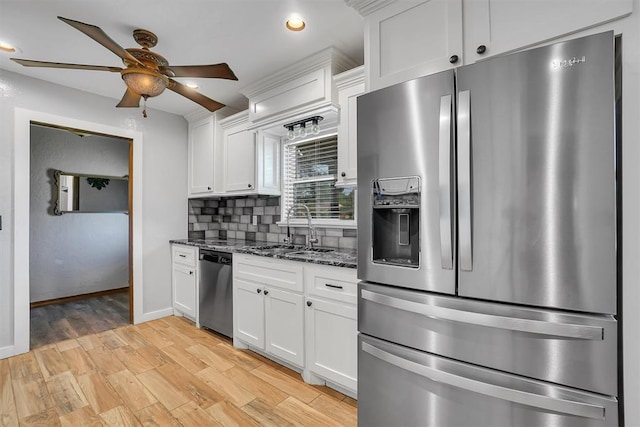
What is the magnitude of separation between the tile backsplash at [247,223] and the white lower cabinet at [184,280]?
1.46 feet

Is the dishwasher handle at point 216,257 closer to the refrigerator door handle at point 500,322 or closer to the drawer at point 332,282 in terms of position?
the drawer at point 332,282

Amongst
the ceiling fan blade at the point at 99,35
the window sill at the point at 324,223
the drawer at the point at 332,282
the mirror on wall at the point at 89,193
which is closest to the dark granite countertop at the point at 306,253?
the drawer at the point at 332,282

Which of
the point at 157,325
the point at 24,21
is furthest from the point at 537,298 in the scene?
the point at 157,325

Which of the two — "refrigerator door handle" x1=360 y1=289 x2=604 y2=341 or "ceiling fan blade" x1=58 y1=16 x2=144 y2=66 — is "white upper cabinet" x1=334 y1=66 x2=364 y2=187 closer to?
"refrigerator door handle" x1=360 y1=289 x2=604 y2=341

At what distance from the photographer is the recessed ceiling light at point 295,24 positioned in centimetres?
193

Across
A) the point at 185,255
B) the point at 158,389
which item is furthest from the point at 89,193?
the point at 158,389

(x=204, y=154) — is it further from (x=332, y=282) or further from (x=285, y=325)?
(x=332, y=282)

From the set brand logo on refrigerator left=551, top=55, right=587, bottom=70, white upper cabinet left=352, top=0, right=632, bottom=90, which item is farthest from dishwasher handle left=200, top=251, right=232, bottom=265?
brand logo on refrigerator left=551, top=55, right=587, bottom=70

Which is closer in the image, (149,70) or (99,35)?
(99,35)

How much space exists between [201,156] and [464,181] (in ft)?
10.6

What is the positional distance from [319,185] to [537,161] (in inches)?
81.2

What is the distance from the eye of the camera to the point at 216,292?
296 centimetres

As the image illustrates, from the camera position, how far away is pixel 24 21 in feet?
6.41
